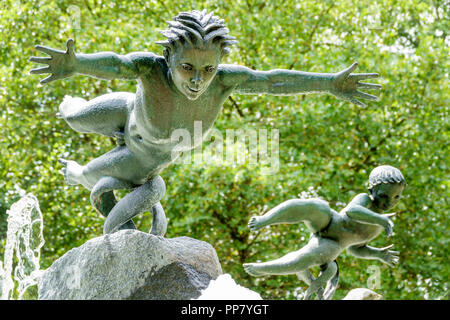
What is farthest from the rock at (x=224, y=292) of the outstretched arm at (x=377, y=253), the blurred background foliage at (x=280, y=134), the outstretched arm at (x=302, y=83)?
the blurred background foliage at (x=280, y=134)

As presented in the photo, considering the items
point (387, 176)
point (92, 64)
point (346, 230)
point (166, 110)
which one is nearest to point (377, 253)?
point (346, 230)

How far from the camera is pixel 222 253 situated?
39.0 ft

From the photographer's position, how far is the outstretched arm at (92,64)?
416 centimetres

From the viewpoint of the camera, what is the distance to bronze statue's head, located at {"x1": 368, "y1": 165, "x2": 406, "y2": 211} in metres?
6.63

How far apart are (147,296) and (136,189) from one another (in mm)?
954

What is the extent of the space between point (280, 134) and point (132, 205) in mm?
7518

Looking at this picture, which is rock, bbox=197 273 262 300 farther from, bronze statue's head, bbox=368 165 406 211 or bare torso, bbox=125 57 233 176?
bronze statue's head, bbox=368 165 406 211

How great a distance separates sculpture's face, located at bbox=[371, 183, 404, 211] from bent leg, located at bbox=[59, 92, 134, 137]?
270cm

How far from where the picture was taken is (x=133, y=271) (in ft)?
14.4

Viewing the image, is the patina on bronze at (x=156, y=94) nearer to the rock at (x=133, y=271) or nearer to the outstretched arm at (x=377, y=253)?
the rock at (x=133, y=271)

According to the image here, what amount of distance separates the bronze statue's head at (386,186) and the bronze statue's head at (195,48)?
2.79 m

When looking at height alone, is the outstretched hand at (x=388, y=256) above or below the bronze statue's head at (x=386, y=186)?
below

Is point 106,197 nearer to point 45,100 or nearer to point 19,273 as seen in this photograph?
point 19,273
